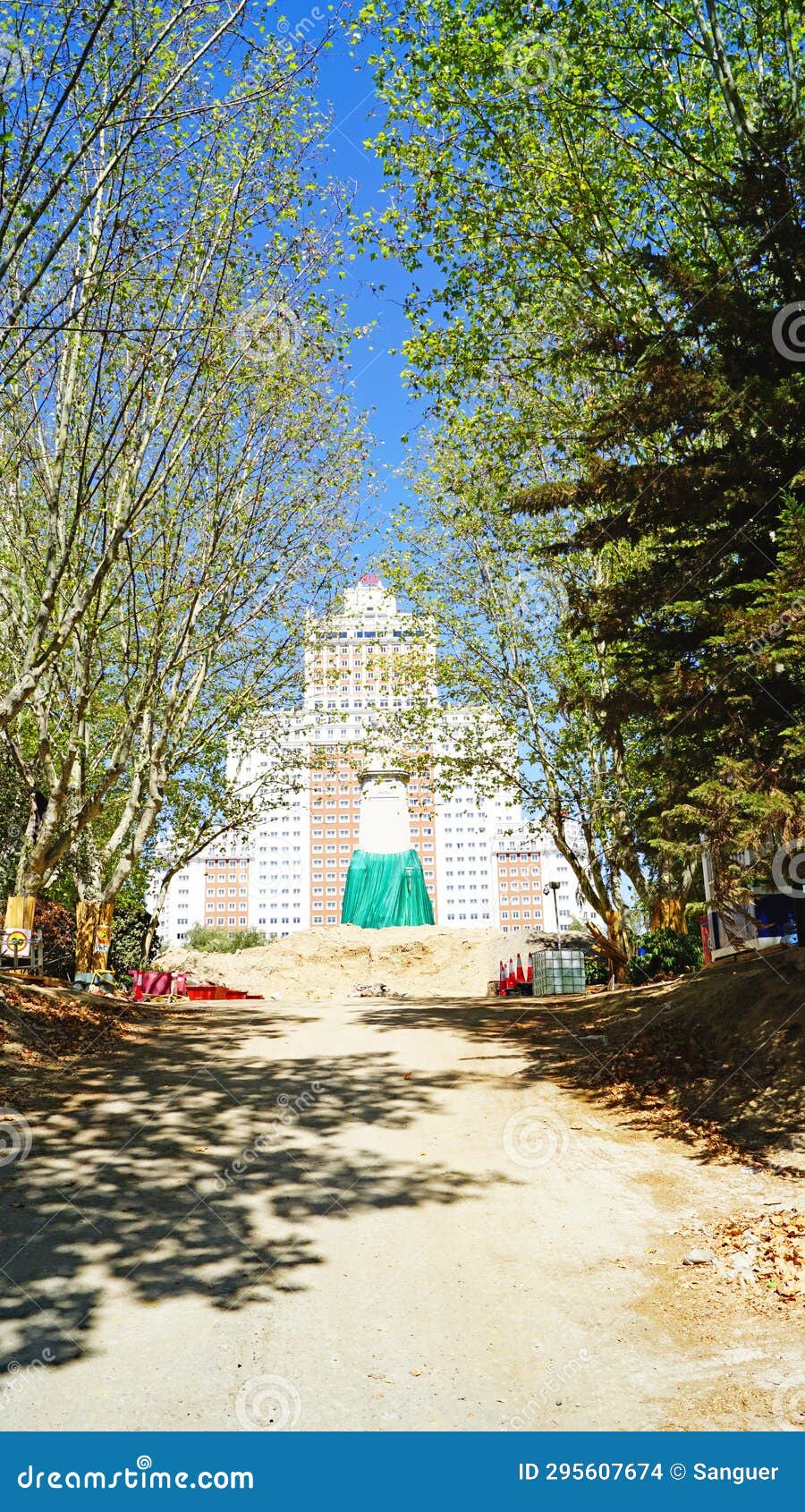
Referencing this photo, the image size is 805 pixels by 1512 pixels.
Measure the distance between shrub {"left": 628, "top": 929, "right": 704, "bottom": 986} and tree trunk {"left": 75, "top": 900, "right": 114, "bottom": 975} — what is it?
393 inches

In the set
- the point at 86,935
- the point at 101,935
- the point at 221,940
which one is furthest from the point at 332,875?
the point at 101,935

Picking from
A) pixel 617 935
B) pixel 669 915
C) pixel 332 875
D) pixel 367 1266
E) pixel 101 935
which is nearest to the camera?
pixel 367 1266

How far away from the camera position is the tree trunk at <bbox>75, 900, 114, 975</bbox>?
17.3m

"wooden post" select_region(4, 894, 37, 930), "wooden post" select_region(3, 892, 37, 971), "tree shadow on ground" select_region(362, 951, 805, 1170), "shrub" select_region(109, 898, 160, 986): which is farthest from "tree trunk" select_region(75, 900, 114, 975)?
"shrub" select_region(109, 898, 160, 986)

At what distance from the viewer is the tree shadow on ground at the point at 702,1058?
24.8ft

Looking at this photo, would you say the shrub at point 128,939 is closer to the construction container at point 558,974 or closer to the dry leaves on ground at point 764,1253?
the construction container at point 558,974

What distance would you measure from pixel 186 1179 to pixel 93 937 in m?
11.5

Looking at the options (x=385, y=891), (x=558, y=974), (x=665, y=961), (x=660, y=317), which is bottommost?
(x=558, y=974)

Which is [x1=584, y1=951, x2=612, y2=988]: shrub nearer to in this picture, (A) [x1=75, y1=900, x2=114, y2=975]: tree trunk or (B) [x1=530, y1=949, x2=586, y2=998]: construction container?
(B) [x1=530, y1=949, x2=586, y2=998]: construction container

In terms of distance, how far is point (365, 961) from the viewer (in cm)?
3506

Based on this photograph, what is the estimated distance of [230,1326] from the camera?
188 inches

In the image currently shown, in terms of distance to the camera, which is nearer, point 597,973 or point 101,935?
point 101,935

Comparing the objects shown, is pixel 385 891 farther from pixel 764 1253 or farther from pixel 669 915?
pixel 764 1253

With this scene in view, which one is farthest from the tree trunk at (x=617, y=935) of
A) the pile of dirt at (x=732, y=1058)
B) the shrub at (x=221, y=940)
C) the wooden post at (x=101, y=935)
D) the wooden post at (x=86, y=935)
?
the shrub at (x=221, y=940)
